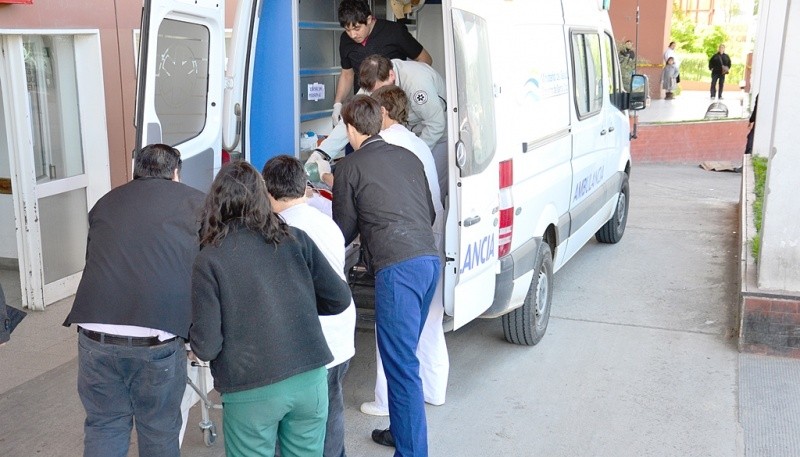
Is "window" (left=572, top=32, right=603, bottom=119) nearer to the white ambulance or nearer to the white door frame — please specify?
the white ambulance

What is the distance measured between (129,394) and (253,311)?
87cm

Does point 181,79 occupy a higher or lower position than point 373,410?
higher

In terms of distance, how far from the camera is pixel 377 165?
4133mm

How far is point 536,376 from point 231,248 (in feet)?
10.1

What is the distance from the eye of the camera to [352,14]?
571 cm

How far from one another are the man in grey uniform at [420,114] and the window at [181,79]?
783 millimetres

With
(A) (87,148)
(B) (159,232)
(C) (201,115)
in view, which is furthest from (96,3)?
(B) (159,232)

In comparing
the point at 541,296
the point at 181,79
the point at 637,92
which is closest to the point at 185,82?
the point at 181,79

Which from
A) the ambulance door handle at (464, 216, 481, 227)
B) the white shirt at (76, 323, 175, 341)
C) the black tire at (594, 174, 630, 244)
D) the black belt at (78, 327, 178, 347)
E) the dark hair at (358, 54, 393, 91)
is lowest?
the black tire at (594, 174, 630, 244)

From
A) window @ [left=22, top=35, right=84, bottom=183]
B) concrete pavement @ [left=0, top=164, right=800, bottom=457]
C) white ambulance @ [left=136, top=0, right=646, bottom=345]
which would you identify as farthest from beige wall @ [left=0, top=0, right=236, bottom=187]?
white ambulance @ [left=136, top=0, right=646, bottom=345]

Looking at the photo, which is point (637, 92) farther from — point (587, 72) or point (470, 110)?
point (470, 110)

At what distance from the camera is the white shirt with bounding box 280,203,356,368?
3457 mm

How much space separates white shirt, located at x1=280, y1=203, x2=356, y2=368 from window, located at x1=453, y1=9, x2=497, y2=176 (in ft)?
3.54

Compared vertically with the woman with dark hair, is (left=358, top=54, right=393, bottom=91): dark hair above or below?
above
